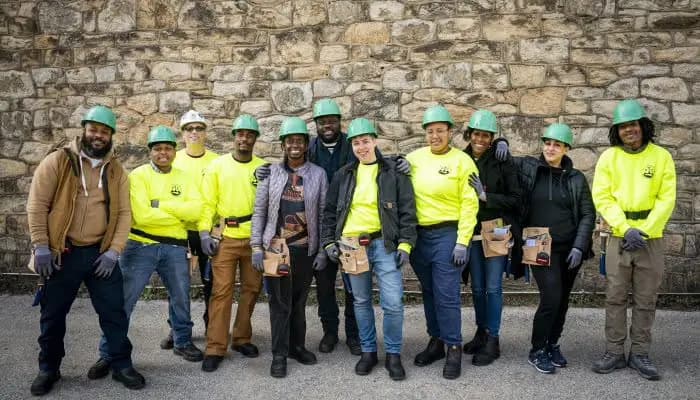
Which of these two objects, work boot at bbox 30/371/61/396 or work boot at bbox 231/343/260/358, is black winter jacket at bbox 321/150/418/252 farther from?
work boot at bbox 30/371/61/396

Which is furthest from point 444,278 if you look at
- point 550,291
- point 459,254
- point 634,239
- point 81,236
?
point 81,236

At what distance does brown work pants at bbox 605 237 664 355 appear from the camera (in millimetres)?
3791

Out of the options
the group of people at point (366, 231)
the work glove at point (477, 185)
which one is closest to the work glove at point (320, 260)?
the group of people at point (366, 231)

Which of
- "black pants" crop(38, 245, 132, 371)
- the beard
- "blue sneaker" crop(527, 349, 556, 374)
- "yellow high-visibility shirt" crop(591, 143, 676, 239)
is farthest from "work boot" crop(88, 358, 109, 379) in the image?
"yellow high-visibility shirt" crop(591, 143, 676, 239)

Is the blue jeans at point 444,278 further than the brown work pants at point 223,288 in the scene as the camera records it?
No

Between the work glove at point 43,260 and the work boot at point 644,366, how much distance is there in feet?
13.1

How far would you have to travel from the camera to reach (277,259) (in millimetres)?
3867

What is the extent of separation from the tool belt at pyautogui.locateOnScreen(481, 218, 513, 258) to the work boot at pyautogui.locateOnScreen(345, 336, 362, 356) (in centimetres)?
123

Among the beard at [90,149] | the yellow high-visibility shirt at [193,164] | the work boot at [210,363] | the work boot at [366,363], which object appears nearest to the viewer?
the beard at [90,149]

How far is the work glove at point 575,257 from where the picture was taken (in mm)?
3807

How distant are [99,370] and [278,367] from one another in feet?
4.12

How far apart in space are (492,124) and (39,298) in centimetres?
333

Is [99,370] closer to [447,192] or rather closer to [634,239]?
[447,192]

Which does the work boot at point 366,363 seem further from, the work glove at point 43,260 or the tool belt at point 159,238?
the work glove at point 43,260
